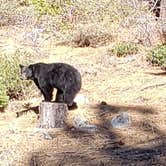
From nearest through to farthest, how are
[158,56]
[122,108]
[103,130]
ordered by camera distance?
1. [103,130]
2. [122,108]
3. [158,56]

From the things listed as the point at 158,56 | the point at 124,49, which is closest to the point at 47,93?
the point at 158,56

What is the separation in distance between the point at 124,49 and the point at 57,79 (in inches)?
221

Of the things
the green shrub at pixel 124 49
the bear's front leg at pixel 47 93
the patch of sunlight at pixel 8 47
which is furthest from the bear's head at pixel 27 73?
the patch of sunlight at pixel 8 47

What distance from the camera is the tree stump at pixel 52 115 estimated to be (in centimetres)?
766

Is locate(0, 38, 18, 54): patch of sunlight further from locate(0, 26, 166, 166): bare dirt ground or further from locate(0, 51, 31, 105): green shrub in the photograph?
locate(0, 51, 31, 105): green shrub

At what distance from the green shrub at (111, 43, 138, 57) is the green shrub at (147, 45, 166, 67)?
1018 mm

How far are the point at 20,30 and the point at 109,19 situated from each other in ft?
10.4

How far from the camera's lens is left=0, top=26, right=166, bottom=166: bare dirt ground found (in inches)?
255

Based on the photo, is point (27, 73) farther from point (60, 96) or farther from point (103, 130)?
point (103, 130)

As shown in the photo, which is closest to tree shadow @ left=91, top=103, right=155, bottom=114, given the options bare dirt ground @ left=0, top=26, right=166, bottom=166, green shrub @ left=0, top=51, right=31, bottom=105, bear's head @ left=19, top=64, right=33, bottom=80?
bare dirt ground @ left=0, top=26, right=166, bottom=166

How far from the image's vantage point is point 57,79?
8.48 meters

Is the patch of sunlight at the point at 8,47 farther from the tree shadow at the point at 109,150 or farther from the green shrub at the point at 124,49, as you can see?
the tree shadow at the point at 109,150

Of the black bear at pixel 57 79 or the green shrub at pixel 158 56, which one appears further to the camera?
the green shrub at pixel 158 56

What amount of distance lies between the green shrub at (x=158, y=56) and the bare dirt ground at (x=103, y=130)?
0.22 m
